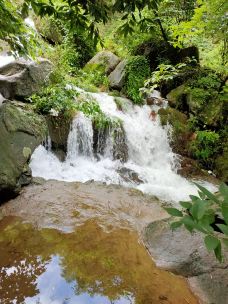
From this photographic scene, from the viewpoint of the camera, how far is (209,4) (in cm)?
476

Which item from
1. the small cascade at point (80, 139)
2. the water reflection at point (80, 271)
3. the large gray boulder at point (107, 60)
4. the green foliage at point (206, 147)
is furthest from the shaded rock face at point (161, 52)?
the water reflection at point (80, 271)

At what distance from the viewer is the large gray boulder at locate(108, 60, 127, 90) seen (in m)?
10.6

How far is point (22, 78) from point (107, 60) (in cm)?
488

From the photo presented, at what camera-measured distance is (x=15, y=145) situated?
5.75 meters

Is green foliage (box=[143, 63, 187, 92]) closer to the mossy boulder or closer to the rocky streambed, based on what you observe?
the mossy boulder

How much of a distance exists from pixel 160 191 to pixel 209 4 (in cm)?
372

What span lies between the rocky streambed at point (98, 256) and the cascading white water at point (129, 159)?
5.90 feet

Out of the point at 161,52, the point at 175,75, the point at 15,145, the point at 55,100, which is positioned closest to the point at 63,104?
the point at 55,100

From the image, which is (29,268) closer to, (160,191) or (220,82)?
(160,191)

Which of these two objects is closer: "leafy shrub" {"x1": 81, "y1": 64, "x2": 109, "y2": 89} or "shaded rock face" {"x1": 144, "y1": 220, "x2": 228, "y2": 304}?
"shaded rock face" {"x1": 144, "y1": 220, "x2": 228, "y2": 304}

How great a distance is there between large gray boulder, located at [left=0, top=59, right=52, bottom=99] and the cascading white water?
1.34 meters

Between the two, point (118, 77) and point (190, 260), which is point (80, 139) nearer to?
point (118, 77)

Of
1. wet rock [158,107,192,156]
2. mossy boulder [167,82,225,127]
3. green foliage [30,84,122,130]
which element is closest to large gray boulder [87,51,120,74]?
wet rock [158,107,192,156]

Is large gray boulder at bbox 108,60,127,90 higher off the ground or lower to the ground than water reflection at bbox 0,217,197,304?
higher
